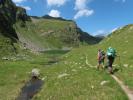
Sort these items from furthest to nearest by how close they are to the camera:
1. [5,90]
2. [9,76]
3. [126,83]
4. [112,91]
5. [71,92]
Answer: [9,76] < [5,90] < [126,83] < [71,92] < [112,91]

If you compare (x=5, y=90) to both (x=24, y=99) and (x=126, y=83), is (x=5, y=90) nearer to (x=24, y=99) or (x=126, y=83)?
(x=24, y=99)

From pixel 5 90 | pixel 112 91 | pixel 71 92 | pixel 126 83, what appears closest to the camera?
pixel 112 91

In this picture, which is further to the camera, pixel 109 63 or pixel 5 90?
pixel 5 90

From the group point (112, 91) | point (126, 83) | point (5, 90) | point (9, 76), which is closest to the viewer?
point (112, 91)

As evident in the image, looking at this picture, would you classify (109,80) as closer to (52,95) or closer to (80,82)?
(80,82)

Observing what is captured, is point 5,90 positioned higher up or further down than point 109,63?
further down

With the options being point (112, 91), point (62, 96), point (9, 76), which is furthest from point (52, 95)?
point (9, 76)

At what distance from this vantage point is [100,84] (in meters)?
31.4

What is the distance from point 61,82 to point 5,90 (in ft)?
48.3

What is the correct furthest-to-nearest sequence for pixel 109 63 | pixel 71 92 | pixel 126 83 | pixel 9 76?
1. pixel 9 76
2. pixel 109 63
3. pixel 126 83
4. pixel 71 92

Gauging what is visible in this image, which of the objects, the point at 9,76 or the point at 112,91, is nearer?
the point at 112,91

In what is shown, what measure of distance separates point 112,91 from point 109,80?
15.4ft

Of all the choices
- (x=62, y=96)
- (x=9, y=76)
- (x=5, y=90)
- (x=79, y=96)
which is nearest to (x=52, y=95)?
(x=62, y=96)

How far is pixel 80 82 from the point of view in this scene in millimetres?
33312
